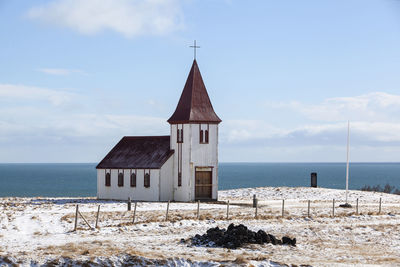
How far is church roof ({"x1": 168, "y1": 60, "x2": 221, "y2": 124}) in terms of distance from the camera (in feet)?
167

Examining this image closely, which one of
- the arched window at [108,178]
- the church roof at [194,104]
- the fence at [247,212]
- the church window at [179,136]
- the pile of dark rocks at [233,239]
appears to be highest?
the church roof at [194,104]

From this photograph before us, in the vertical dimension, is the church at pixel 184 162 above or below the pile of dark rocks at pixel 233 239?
above

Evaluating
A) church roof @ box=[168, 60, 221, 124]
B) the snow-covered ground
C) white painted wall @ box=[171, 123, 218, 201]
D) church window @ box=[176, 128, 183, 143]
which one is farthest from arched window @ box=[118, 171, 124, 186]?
church roof @ box=[168, 60, 221, 124]

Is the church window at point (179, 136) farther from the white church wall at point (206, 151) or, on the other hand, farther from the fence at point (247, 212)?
the fence at point (247, 212)

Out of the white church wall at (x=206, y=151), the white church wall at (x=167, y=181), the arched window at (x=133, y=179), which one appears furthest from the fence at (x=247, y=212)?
the arched window at (x=133, y=179)

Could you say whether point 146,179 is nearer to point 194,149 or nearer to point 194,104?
point 194,149

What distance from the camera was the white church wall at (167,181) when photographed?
5047cm

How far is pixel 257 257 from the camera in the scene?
26.8 metres

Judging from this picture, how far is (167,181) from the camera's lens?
167ft

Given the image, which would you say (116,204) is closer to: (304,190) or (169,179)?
(169,179)

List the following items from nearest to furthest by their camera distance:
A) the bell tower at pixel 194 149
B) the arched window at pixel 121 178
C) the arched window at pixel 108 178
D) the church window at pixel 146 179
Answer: the bell tower at pixel 194 149 → the church window at pixel 146 179 → the arched window at pixel 121 178 → the arched window at pixel 108 178

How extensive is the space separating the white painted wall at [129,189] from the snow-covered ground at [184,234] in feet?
8.05

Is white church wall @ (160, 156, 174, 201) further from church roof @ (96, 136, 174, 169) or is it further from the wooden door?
the wooden door

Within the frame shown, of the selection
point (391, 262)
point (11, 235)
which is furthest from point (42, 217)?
point (391, 262)
